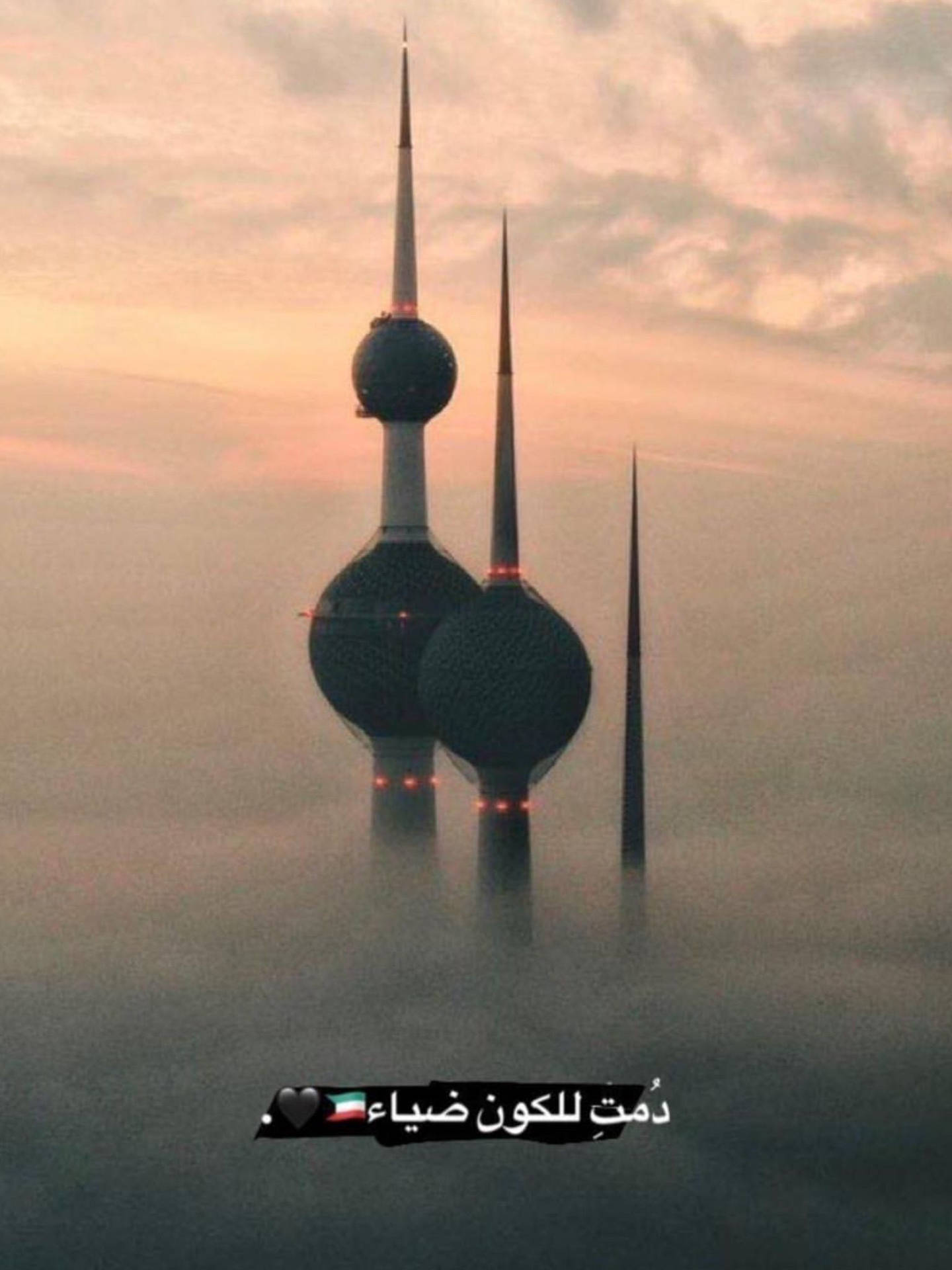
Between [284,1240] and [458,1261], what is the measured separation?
13.0m

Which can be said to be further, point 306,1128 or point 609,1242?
point 609,1242

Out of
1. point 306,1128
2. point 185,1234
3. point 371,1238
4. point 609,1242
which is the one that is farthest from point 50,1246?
point 306,1128

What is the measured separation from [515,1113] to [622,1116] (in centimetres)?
601

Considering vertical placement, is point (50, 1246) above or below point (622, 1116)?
below

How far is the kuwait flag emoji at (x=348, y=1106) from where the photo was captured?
151 m

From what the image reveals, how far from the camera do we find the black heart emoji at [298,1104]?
488ft

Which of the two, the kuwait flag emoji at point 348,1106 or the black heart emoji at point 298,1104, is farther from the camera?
the kuwait flag emoji at point 348,1106

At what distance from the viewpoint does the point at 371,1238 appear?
19600 cm

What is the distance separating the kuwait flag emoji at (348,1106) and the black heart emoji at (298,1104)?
3.26 feet

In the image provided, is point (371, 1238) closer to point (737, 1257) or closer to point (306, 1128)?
point (737, 1257)

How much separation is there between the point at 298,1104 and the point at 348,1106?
3.60 metres

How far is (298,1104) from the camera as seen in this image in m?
150

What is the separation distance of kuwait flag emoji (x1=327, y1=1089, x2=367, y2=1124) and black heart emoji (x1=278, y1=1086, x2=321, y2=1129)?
993mm

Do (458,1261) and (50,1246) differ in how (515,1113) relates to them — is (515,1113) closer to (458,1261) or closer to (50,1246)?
(458,1261)
